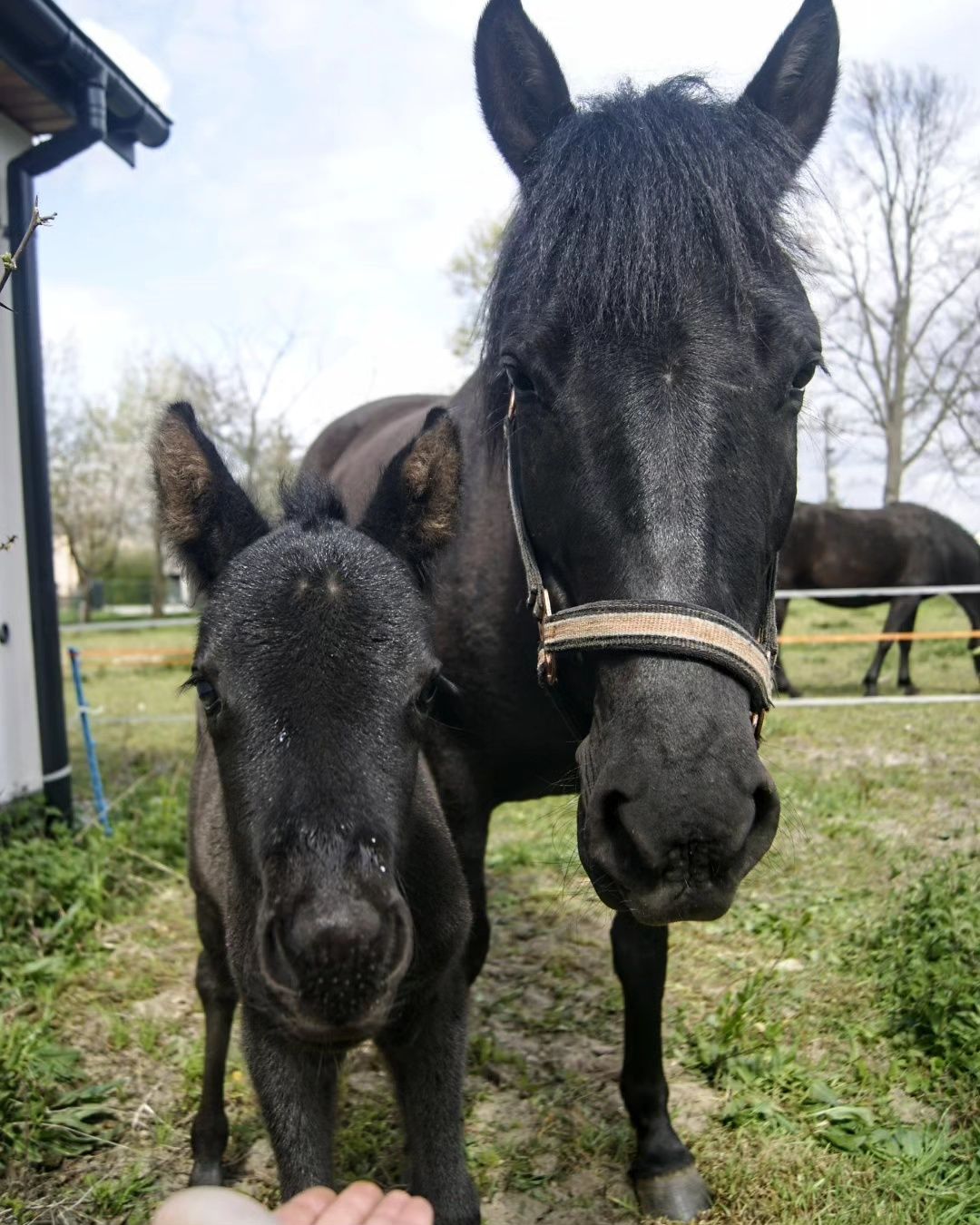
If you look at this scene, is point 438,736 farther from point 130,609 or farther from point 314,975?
point 130,609

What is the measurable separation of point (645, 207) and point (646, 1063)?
2.53 metres

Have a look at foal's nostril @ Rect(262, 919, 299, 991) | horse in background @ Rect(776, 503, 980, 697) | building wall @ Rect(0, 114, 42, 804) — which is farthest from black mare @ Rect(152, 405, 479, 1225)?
horse in background @ Rect(776, 503, 980, 697)

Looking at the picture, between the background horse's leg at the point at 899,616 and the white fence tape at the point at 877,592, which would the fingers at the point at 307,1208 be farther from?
the background horse's leg at the point at 899,616

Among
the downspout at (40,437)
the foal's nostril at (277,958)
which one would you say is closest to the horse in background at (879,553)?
the downspout at (40,437)

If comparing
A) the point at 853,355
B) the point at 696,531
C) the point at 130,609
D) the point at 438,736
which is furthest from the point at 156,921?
the point at 130,609

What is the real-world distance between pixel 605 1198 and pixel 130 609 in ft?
123

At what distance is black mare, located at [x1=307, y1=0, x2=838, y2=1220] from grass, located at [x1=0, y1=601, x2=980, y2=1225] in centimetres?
38

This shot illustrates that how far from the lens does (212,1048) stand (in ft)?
10.5

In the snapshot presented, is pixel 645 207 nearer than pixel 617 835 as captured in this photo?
No

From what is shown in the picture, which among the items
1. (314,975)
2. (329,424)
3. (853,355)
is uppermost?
(853,355)

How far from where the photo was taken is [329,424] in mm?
5371

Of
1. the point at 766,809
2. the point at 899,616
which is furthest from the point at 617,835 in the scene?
the point at 899,616

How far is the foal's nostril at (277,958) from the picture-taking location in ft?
5.46

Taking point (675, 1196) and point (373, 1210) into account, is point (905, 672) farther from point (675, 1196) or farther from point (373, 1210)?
point (373, 1210)
